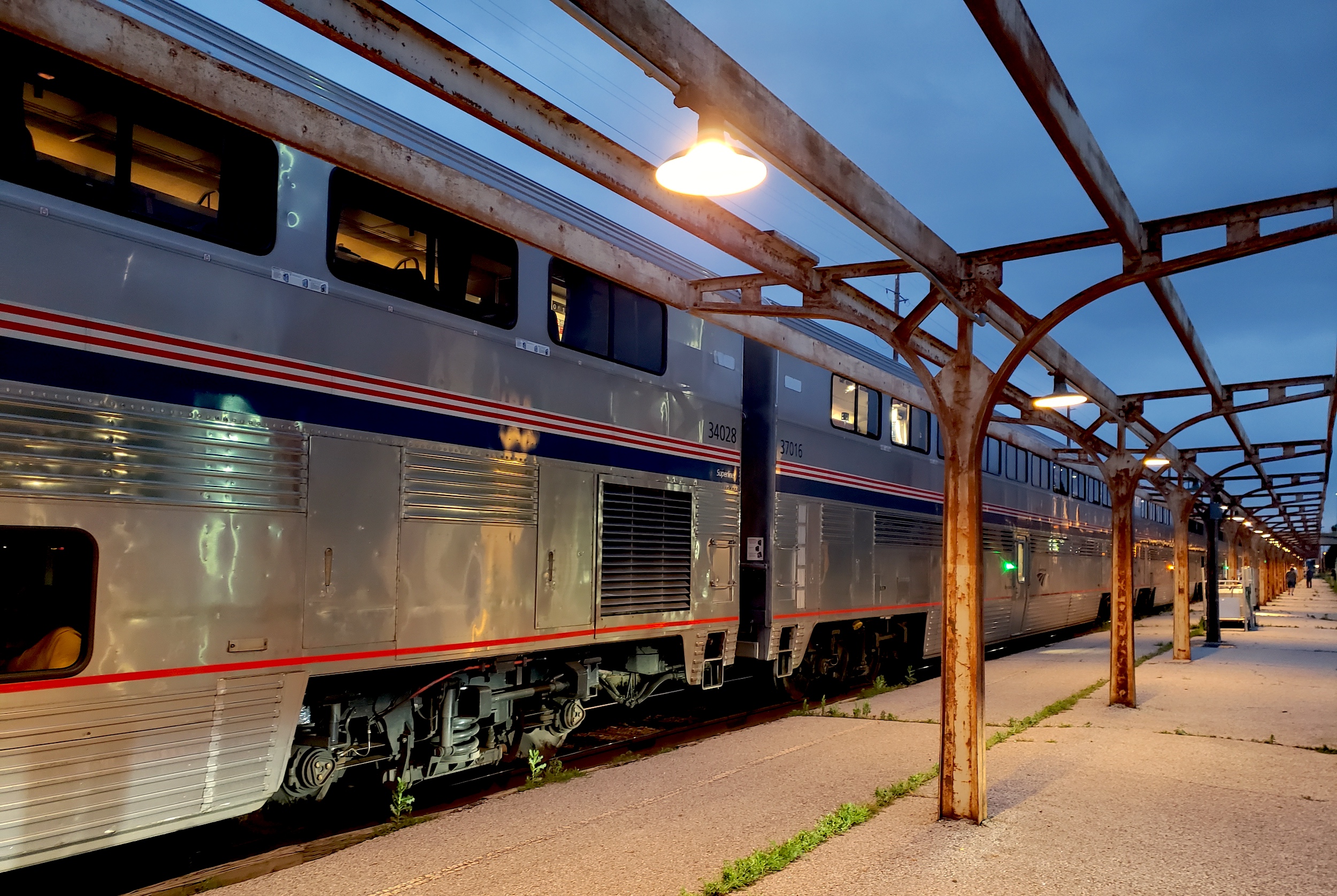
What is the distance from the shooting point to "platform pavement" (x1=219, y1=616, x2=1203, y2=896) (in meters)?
4.68

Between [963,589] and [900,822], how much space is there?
1.45m

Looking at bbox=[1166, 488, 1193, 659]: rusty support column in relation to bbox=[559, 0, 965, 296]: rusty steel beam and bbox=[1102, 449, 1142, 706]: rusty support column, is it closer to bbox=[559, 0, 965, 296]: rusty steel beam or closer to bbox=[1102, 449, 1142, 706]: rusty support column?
bbox=[1102, 449, 1142, 706]: rusty support column

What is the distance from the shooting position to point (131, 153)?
472 centimetres

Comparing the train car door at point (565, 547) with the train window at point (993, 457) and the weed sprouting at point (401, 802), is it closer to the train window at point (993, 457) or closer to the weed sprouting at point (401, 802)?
the weed sprouting at point (401, 802)

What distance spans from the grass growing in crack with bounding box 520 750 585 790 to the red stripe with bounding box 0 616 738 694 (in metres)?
0.94

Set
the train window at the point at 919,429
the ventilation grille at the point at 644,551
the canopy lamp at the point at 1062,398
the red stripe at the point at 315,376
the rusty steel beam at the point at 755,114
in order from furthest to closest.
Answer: the train window at the point at 919,429, the canopy lamp at the point at 1062,398, the ventilation grille at the point at 644,551, the red stripe at the point at 315,376, the rusty steel beam at the point at 755,114

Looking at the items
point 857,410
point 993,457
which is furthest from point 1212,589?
point 857,410

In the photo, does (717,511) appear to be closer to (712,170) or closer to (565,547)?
(565,547)

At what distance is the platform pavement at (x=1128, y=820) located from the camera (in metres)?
4.77

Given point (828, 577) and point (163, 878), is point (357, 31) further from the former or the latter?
point (828, 577)

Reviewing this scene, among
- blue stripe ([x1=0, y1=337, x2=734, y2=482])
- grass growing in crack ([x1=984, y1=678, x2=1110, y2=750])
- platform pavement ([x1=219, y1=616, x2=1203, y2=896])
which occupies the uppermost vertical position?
blue stripe ([x1=0, y1=337, x2=734, y2=482])

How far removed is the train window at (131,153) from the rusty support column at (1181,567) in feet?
42.2

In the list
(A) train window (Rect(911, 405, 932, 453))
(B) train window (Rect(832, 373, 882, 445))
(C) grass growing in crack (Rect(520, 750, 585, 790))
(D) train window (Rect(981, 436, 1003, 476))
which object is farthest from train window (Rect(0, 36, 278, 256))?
(D) train window (Rect(981, 436, 1003, 476))

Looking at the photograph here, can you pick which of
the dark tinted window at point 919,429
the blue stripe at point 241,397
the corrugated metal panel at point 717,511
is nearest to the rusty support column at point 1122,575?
the dark tinted window at point 919,429
